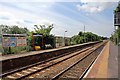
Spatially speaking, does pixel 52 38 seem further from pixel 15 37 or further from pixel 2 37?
pixel 2 37

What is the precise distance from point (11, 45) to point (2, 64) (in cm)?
1111

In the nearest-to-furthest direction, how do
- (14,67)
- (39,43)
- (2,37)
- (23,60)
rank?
1. (14,67)
2. (23,60)
3. (2,37)
4. (39,43)

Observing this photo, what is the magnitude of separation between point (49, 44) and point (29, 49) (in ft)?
30.0

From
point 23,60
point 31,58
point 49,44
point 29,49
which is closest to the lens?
point 23,60

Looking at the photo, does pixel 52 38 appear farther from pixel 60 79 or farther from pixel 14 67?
pixel 60 79

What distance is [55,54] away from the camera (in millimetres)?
28500

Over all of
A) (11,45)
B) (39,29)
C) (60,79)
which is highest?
(39,29)

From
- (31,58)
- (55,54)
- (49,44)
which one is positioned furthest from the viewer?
(49,44)

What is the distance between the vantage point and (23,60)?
17891mm

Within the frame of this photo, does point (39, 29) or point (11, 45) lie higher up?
point (39, 29)

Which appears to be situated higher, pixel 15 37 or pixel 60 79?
pixel 15 37

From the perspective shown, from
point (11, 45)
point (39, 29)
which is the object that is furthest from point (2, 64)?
point (39, 29)

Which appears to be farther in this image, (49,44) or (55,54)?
(49,44)

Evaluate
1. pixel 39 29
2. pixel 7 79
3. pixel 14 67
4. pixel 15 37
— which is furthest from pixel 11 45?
pixel 39 29
